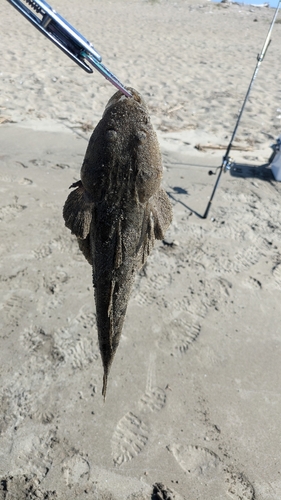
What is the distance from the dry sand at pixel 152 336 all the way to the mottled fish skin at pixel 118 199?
2.04 meters

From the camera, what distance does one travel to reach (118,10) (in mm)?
22469

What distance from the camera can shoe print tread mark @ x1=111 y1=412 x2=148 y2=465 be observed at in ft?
11.5

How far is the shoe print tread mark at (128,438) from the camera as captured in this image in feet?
11.5

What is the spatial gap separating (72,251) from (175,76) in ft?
28.7

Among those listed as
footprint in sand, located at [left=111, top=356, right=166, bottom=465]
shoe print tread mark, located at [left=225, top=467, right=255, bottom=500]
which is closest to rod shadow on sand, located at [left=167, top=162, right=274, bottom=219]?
footprint in sand, located at [left=111, top=356, right=166, bottom=465]

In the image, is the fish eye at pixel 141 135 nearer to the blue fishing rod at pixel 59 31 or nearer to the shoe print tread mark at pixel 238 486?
the blue fishing rod at pixel 59 31

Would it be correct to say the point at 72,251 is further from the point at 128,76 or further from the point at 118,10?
the point at 118,10

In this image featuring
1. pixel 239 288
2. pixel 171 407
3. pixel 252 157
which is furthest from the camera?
pixel 252 157

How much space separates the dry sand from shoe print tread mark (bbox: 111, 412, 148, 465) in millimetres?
12

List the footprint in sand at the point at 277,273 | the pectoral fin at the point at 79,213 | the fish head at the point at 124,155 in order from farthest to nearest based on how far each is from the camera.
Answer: the footprint in sand at the point at 277,273
the pectoral fin at the point at 79,213
the fish head at the point at 124,155

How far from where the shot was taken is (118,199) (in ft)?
6.29

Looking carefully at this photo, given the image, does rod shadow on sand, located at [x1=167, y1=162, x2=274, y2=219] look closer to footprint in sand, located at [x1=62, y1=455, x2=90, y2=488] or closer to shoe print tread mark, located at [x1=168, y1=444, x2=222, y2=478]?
shoe print tread mark, located at [x1=168, y1=444, x2=222, y2=478]

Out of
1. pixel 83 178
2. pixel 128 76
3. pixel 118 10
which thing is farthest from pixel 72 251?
pixel 118 10

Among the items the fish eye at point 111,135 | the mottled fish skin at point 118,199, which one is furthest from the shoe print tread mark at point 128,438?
the fish eye at point 111,135
